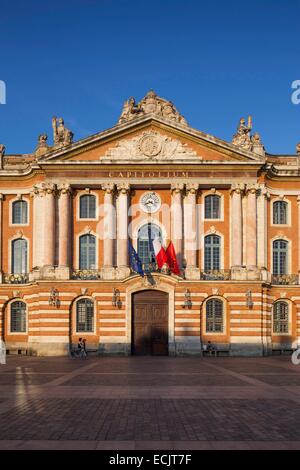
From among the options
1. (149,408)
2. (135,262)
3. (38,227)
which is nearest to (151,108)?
(135,262)

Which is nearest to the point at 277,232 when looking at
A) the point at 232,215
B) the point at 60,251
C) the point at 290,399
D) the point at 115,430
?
the point at 232,215

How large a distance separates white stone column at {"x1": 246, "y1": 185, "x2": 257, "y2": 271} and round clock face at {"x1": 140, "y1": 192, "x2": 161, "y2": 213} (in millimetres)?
7621

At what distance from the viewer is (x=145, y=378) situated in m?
30.9

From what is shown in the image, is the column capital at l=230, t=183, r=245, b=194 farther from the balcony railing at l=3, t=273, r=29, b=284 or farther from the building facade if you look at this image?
the balcony railing at l=3, t=273, r=29, b=284

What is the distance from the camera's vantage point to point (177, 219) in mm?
50250

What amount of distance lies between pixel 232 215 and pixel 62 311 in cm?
1619

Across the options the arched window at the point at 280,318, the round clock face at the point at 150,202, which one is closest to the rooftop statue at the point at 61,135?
the round clock face at the point at 150,202

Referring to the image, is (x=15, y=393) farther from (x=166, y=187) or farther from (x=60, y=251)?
(x=166, y=187)

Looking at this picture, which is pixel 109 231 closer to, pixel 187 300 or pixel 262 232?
pixel 187 300

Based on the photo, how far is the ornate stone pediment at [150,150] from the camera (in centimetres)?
5050

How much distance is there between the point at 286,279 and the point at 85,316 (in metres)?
17.4

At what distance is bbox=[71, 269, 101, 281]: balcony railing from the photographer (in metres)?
50.0

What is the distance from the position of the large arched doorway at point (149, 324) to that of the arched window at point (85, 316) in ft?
11.5

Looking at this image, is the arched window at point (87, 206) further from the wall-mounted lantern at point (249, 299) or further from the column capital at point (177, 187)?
the wall-mounted lantern at point (249, 299)
